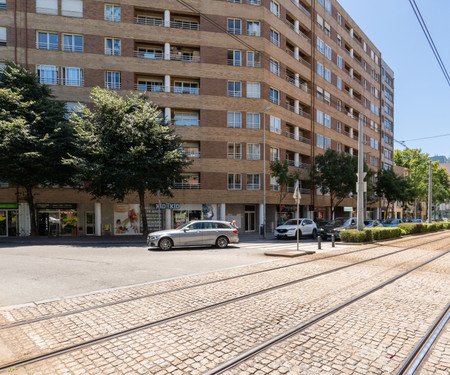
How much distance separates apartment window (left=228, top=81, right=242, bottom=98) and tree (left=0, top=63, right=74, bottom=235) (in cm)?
1411

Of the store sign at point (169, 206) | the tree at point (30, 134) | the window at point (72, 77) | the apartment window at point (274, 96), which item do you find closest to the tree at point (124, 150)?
the tree at point (30, 134)

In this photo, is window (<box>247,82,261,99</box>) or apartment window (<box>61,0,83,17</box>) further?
window (<box>247,82,261,99</box>)

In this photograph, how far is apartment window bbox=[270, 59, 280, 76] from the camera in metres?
30.1

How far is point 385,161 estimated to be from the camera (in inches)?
2295

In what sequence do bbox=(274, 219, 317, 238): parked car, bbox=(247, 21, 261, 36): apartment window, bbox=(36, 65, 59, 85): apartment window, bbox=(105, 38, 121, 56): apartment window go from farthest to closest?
bbox=(247, 21, 261, 36): apartment window, bbox=(105, 38, 121, 56): apartment window, bbox=(36, 65, 59, 85): apartment window, bbox=(274, 219, 317, 238): parked car

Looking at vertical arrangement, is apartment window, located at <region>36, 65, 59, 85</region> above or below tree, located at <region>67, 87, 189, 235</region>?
above

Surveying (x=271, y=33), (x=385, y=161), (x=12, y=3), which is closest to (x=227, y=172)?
(x=271, y=33)

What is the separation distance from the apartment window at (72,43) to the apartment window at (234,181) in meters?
16.8


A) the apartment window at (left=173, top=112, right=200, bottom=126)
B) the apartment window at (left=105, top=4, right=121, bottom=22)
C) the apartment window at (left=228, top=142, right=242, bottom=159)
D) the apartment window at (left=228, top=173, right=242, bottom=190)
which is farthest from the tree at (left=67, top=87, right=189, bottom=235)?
the apartment window at (left=105, top=4, right=121, bottom=22)

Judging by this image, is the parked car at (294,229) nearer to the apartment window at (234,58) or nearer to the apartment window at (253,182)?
the apartment window at (253,182)

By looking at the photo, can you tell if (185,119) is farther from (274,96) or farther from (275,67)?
(275,67)

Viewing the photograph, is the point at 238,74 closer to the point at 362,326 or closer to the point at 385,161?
the point at 362,326

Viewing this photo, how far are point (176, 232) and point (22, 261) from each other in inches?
251

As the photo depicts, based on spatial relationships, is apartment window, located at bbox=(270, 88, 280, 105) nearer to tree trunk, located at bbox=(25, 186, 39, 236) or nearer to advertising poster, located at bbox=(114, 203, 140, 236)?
advertising poster, located at bbox=(114, 203, 140, 236)
